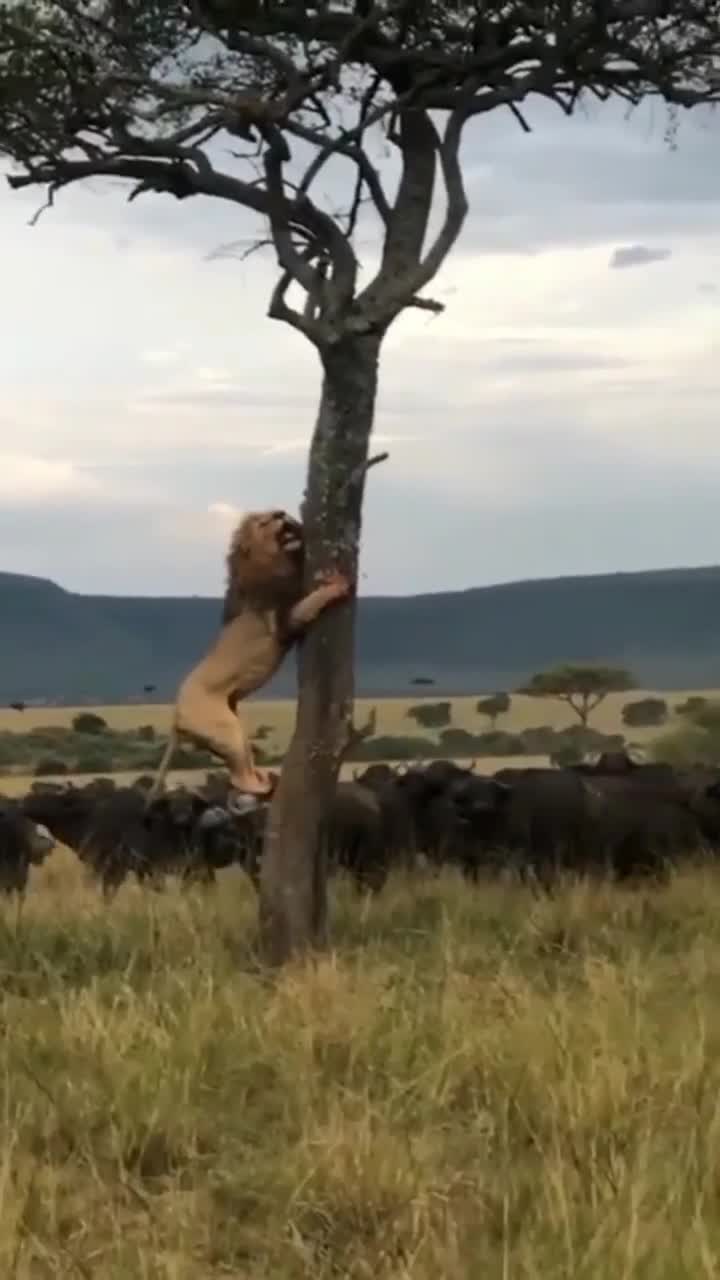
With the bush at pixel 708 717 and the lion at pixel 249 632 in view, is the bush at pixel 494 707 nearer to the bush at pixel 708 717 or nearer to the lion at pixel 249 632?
the bush at pixel 708 717

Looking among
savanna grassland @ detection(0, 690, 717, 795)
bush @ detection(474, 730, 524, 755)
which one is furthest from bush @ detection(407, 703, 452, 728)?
bush @ detection(474, 730, 524, 755)

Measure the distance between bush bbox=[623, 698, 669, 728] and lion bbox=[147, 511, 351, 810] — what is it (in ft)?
177

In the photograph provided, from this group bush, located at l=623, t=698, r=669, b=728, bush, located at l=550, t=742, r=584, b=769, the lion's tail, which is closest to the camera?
the lion's tail

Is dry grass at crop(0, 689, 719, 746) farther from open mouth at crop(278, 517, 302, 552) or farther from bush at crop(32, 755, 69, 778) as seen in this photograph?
open mouth at crop(278, 517, 302, 552)

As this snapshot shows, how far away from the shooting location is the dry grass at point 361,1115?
5250 millimetres

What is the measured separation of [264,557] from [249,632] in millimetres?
338

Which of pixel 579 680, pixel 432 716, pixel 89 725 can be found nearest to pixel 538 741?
pixel 579 680

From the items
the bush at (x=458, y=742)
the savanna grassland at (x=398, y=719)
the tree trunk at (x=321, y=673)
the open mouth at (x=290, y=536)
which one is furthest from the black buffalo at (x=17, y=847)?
the bush at (x=458, y=742)

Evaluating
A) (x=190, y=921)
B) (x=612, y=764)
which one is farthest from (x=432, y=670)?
(x=190, y=921)

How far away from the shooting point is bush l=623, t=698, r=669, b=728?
207 feet

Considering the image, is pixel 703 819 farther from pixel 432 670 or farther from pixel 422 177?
pixel 432 670

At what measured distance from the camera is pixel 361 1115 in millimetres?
6418

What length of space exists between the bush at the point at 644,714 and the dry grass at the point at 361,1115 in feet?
176

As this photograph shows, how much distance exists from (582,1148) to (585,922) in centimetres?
537
